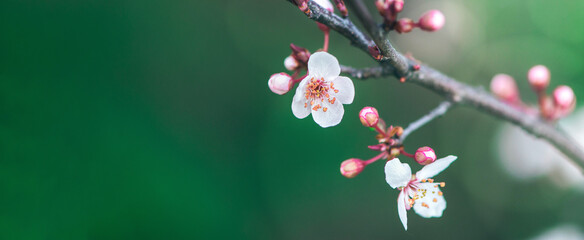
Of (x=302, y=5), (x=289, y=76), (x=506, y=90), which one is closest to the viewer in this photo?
(x=302, y=5)

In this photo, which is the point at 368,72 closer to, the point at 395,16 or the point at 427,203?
the point at 395,16

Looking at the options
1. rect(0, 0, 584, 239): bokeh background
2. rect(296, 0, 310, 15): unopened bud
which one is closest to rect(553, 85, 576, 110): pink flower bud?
rect(296, 0, 310, 15): unopened bud

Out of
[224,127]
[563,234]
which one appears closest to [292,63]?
[224,127]

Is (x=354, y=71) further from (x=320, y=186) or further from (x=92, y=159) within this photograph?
(x=320, y=186)

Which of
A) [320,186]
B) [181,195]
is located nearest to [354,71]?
[181,195]

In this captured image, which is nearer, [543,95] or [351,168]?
[351,168]

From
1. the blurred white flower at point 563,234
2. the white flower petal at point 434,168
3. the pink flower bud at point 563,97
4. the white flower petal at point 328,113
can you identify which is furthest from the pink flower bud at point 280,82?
the blurred white flower at point 563,234
